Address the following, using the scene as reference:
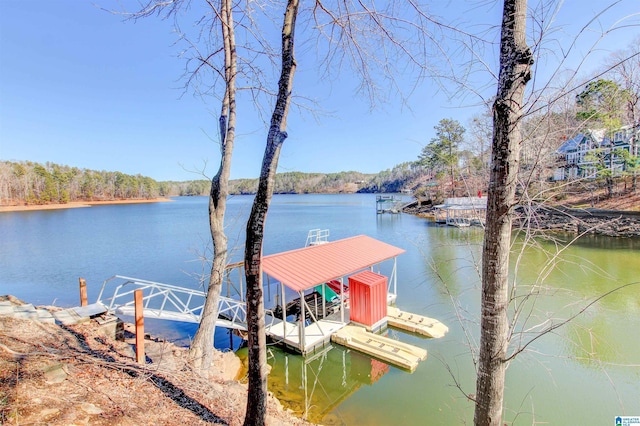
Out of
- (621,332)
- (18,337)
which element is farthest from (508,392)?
(18,337)

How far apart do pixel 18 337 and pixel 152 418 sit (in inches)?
92.3

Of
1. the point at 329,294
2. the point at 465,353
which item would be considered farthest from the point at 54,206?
the point at 465,353

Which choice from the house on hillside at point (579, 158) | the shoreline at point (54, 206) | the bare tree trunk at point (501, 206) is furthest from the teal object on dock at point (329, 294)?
the shoreline at point (54, 206)

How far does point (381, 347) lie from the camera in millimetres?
7000

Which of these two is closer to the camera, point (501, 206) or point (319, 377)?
point (501, 206)

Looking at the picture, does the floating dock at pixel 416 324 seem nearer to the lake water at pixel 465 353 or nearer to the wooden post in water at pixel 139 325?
the lake water at pixel 465 353

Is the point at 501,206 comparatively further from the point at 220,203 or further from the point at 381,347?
the point at 381,347

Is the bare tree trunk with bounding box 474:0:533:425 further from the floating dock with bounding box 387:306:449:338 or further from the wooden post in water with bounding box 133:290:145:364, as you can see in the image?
the floating dock with bounding box 387:306:449:338

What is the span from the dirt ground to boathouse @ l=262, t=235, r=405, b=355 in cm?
251

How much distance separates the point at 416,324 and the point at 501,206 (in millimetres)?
7636

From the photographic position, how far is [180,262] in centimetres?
1577

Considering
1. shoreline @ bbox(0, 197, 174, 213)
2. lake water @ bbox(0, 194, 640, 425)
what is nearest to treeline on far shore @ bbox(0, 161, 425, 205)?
shoreline @ bbox(0, 197, 174, 213)

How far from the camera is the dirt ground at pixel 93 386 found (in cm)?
264

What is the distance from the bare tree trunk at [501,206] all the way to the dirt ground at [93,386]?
115 inches
